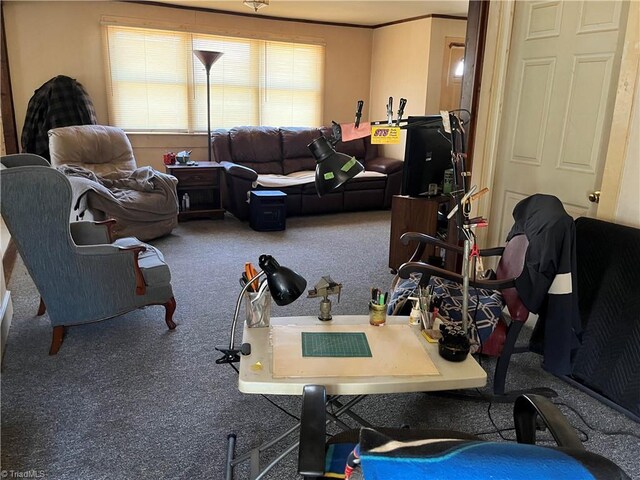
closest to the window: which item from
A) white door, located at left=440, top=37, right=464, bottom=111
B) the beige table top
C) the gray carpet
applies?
white door, located at left=440, top=37, right=464, bottom=111

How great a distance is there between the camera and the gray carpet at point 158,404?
187 cm

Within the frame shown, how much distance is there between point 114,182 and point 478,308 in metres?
3.79

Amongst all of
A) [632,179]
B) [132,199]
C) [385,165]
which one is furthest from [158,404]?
[385,165]

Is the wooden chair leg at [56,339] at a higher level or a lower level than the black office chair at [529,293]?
lower

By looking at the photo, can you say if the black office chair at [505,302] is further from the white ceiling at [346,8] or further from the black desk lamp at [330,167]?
the white ceiling at [346,8]

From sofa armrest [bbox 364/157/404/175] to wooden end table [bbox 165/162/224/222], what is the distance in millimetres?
2068

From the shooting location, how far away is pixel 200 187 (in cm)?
543

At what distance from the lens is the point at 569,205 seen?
9.09 feet

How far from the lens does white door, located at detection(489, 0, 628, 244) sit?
99.3 inches

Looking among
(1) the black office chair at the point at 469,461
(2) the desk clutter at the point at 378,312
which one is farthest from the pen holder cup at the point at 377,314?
(1) the black office chair at the point at 469,461

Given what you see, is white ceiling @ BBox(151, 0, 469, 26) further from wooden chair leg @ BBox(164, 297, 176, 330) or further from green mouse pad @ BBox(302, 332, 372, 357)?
green mouse pad @ BBox(302, 332, 372, 357)

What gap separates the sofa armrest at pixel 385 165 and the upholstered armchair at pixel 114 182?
269cm

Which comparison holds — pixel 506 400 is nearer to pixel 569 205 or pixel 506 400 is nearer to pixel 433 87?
pixel 569 205

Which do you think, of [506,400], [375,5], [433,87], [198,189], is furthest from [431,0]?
[506,400]
